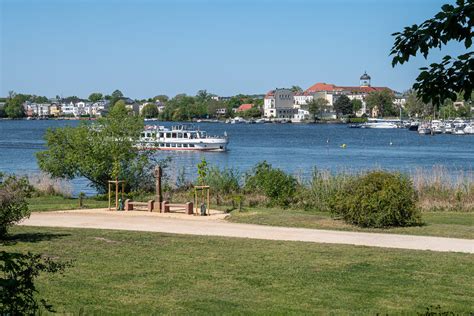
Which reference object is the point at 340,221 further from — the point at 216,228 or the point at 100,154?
the point at 100,154

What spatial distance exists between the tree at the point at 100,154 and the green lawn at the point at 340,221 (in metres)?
9.01

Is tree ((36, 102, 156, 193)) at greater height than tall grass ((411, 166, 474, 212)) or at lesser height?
greater

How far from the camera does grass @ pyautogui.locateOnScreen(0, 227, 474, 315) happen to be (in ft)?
39.9

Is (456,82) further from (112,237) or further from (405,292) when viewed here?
(112,237)

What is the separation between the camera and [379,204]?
21984mm

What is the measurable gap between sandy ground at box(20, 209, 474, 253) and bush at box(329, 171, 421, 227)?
1.13 metres

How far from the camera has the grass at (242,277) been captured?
39.9ft

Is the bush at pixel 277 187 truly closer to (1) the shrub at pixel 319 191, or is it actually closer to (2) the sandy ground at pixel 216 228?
(1) the shrub at pixel 319 191

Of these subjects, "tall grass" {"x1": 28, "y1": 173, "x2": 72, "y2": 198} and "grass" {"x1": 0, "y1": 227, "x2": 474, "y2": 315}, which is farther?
"tall grass" {"x1": 28, "y1": 173, "x2": 72, "y2": 198}

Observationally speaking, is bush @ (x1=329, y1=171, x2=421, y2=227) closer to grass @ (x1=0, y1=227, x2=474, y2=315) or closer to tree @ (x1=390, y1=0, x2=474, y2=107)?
grass @ (x1=0, y1=227, x2=474, y2=315)

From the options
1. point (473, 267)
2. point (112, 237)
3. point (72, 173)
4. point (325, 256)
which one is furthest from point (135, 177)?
point (473, 267)

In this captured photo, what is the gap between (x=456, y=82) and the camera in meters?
7.82

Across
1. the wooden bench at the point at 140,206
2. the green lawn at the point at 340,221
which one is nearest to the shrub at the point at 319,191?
the green lawn at the point at 340,221

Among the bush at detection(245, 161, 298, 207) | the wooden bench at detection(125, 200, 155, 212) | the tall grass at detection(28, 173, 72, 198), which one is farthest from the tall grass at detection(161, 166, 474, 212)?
the tall grass at detection(28, 173, 72, 198)
